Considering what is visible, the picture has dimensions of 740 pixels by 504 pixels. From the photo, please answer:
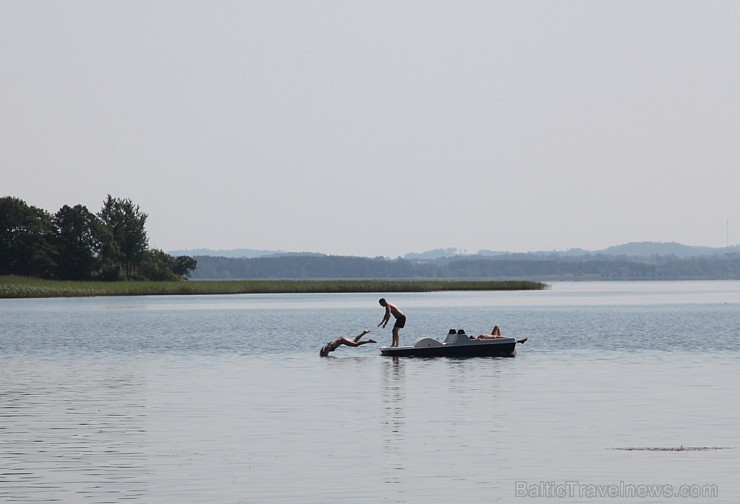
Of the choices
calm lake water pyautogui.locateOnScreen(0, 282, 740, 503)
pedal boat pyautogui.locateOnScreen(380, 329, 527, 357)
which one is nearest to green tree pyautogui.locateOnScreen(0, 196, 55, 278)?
calm lake water pyautogui.locateOnScreen(0, 282, 740, 503)

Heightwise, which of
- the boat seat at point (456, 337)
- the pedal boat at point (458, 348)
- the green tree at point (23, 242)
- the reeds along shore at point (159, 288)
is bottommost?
the pedal boat at point (458, 348)

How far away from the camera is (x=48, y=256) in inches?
7293

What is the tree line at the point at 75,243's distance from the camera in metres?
184

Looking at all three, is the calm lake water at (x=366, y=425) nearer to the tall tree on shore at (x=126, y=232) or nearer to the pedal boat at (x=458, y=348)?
the pedal boat at (x=458, y=348)

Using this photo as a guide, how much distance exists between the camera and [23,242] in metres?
185

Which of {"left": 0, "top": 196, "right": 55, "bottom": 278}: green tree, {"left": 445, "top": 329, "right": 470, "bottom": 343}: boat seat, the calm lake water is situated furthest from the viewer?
{"left": 0, "top": 196, "right": 55, "bottom": 278}: green tree

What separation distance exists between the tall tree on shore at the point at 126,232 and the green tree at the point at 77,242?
2.60m

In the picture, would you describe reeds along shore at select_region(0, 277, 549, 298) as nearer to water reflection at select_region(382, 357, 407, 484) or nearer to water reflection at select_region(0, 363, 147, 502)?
water reflection at select_region(382, 357, 407, 484)

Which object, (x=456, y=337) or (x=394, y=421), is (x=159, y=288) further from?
(x=394, y=421)

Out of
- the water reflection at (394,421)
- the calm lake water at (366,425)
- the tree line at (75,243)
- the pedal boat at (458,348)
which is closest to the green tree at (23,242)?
the tree line at (75,243)

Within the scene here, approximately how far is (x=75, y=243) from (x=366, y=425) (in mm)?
164703

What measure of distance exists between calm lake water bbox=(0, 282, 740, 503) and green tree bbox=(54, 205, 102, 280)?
128424 millimetres

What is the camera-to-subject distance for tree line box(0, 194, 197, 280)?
184 m

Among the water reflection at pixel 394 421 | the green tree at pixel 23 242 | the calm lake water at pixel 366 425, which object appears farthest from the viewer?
the green tree at pixel 23 242
